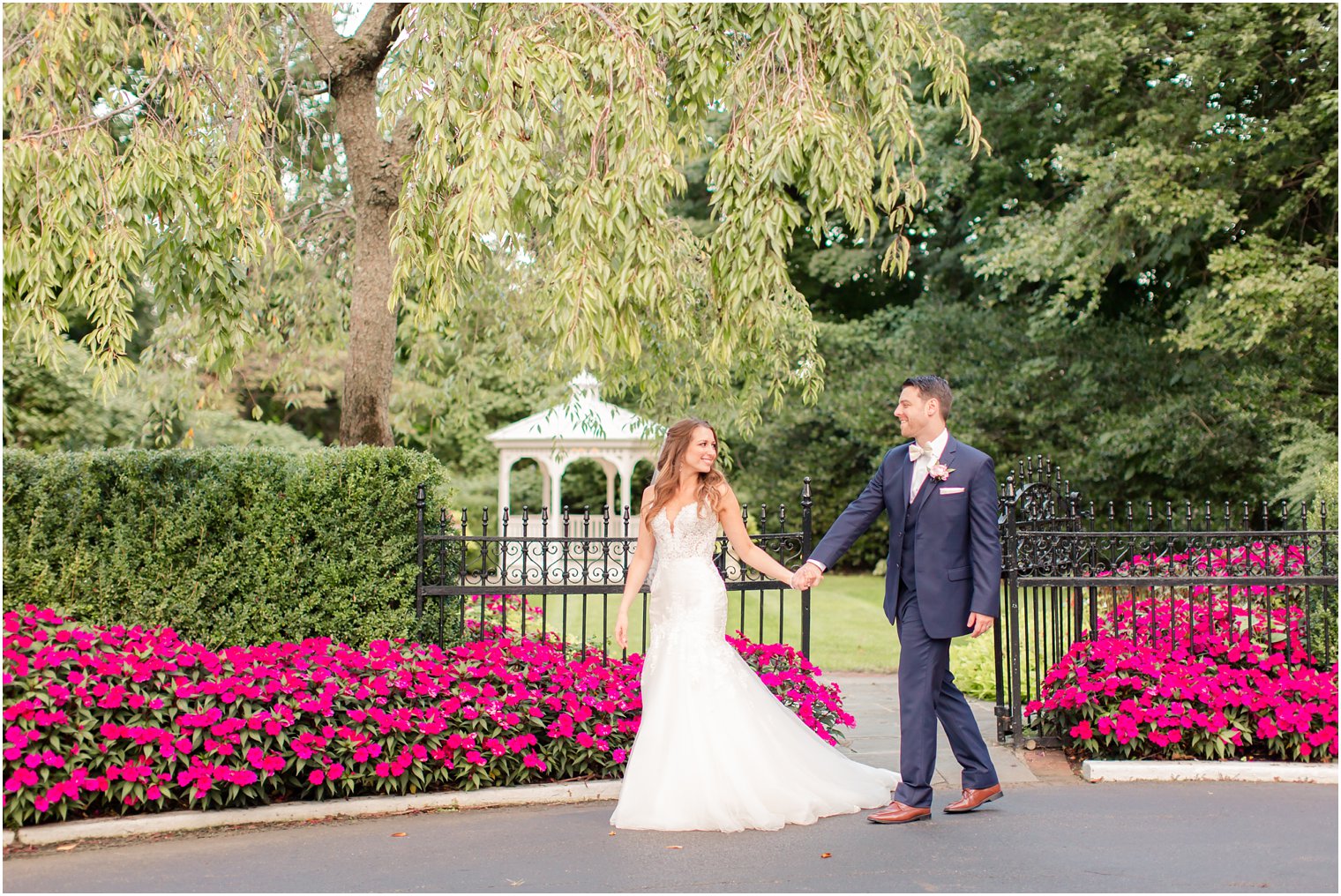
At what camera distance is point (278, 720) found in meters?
5.61

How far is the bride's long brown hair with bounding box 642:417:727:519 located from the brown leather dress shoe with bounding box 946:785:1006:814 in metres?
1.77

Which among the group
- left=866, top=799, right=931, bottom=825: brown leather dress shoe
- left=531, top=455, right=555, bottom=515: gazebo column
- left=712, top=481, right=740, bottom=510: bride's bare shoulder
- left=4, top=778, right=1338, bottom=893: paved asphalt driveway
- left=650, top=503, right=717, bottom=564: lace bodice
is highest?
left=531, top=455, right=555, bottom=515: gazebo column

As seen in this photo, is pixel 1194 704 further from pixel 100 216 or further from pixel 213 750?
pixel 100 216

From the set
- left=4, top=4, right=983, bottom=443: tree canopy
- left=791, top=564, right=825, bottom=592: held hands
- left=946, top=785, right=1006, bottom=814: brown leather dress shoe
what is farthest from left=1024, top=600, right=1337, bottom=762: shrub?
left=4, top=4, right=983, bottom=443: tree canopy

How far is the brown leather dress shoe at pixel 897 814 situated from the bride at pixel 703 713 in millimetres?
225

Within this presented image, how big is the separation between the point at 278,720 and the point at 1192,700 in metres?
4.75

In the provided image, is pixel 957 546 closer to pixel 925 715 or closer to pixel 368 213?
pixel 925 715

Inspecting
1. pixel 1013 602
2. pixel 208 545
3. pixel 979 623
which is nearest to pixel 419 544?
pixel 208 545

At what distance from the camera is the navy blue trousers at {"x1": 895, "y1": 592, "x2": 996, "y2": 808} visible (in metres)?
5.57

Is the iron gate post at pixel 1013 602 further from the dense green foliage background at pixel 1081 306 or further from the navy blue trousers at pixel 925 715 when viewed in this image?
the dense green foliage background at pixel 1081 306

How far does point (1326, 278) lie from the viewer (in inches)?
551

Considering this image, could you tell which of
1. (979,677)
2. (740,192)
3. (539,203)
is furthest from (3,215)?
(979,677)

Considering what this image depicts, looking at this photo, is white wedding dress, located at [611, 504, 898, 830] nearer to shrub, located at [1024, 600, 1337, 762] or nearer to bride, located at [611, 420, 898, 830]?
bride, located at [611, 420, 898, 830]

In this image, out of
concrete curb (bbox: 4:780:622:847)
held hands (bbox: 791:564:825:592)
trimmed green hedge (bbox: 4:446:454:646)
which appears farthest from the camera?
trimmed green hedge (bbox: 4:446:454:646)
